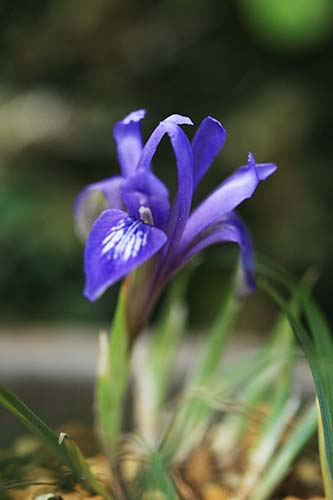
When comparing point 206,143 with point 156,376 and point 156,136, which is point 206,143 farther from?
point 156,376

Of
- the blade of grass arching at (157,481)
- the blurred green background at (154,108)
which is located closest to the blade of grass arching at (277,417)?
the blade of grass arching at (157,481)

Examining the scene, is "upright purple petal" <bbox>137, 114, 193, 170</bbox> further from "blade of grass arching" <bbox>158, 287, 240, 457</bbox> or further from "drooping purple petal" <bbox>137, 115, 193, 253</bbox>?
"blade of grass arching" <bbox>158, 287, 240, 457</bbox>

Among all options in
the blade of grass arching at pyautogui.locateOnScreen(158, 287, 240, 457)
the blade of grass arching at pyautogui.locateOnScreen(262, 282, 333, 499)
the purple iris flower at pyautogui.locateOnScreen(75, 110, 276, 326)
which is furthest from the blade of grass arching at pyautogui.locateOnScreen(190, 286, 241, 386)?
the blade of grass arching at pyautogui.locateOnScreen(262, 282, 333, 499)

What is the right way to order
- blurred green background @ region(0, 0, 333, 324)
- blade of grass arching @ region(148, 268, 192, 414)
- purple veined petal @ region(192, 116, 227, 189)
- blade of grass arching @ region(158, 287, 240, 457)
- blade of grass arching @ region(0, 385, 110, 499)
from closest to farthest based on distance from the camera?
1. blade of grass arching @ region(0, 385, 110, 499)
2. purple veined petal @ region(192, 116, 227, 189)
3. blade of grass arching @ region(158, 287, 240, 457)
4. blade of grass arching @ region(148, 268, 192, 414)
5. blurred green background @ region(0, 0, 333, 324)

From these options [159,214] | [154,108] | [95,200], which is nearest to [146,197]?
[159,214]

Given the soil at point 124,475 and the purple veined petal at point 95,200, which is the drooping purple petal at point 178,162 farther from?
the soil at point 124,475

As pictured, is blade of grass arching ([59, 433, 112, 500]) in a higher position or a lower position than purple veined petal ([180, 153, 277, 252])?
lower

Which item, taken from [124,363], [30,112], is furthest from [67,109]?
[124,363]
